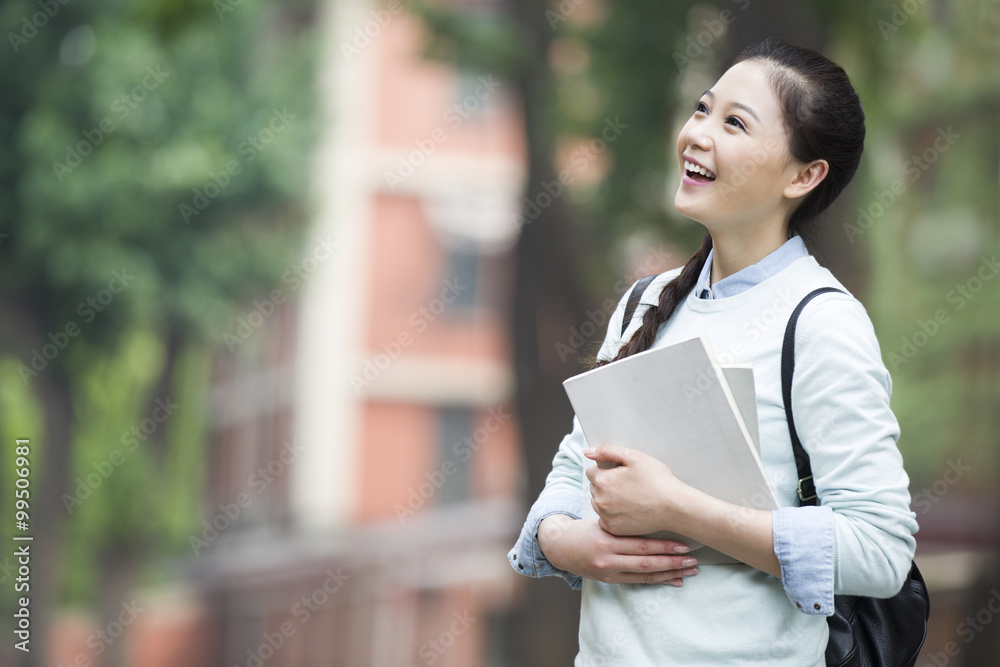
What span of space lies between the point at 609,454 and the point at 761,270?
342 mm

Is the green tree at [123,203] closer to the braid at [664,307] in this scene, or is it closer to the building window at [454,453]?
the building window at [454,453]

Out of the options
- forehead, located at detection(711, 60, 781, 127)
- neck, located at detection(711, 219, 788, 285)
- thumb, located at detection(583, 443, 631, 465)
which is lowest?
thumb, located at detection(583, 443, 631, 465)

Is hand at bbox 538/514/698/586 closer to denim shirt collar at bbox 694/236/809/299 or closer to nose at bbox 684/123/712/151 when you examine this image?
denim shirt collar at bbox 694/236/809/299

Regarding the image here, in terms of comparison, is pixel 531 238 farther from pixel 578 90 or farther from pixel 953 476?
pixel 953 476

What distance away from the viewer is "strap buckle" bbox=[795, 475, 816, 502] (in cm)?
145

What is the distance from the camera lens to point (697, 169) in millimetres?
1550

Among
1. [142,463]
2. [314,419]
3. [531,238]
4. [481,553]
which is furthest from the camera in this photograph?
[314,419]

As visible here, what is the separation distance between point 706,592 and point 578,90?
693 centimetres

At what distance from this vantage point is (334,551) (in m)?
15.5

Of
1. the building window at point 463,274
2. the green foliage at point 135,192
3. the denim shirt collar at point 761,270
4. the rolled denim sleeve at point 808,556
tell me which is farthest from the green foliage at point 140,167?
the rolled denim sleeve at point 808,556

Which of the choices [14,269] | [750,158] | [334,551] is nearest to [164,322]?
[14,269]

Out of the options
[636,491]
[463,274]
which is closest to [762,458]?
[636,491]

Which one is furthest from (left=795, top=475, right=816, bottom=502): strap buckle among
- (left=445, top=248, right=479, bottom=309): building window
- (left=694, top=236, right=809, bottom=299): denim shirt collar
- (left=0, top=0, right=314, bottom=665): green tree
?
(left=445, top=248, right=479, bottom=309): building window

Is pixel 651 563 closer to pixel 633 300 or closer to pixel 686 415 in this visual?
pixel 686 415
